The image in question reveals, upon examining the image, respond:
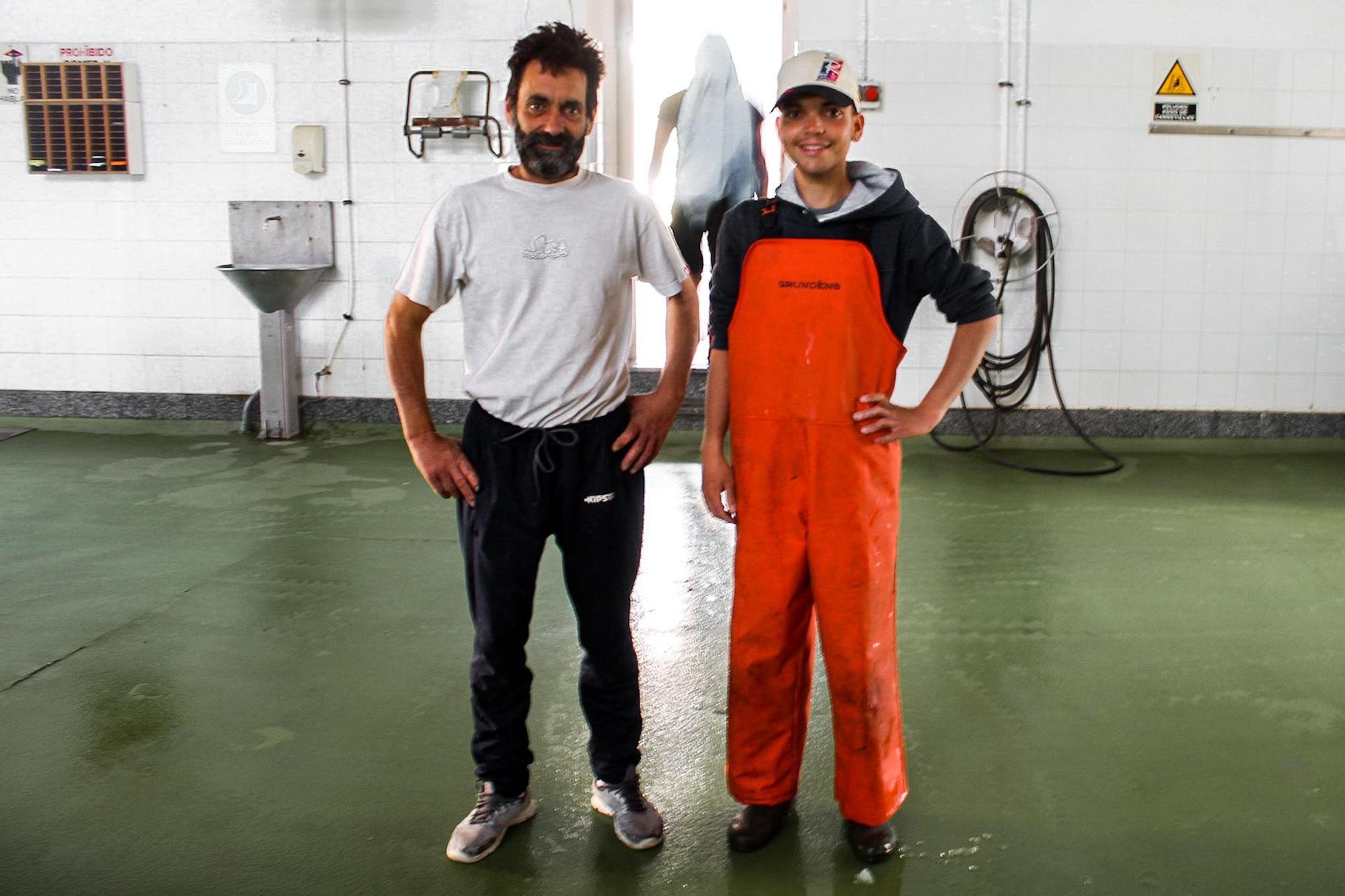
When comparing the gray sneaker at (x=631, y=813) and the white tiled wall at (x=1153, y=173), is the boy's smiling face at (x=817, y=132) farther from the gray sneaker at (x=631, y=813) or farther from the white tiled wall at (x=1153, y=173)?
the white tiled wall at (x=1153, y=173)

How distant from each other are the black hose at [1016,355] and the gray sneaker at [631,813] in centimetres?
380

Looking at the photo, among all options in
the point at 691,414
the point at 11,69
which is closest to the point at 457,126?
the point at 691,414

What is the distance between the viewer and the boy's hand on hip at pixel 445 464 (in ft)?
7.04

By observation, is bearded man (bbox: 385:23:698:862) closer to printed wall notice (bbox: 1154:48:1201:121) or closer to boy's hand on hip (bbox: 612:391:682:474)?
boy's hand on hip (bbox: 612:391:682:474)

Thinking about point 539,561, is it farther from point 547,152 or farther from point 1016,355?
point 1016,355

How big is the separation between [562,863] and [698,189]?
3894 millimetres

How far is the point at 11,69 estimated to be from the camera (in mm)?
6387

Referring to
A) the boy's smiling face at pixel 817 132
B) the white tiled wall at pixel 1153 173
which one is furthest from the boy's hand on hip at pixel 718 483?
the white tiled wall at pixel 1153 173

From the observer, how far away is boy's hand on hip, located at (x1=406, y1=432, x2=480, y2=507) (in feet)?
7.04

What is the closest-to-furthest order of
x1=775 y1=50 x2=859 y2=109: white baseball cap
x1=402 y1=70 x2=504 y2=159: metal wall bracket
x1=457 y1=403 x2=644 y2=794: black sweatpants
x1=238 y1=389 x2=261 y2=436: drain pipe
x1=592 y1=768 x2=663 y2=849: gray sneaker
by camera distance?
x1=775 y1=50 x2=859 y2=109: white baseball cap < x1=457 y1=403 x2=644 y2=794: black sweatpants < x1=592 y1=768 x2=663 y2=849: gray sneaker < x1=402 y1=70 x2=504 y2=159: metal wall bracket < x1=238 y1=389 x2=261 y2=436: drain pipe

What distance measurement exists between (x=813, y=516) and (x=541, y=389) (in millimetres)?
533

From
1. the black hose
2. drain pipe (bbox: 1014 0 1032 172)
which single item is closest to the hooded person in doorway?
the black hose

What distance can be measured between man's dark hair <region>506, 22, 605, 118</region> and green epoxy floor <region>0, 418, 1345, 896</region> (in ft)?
4.63

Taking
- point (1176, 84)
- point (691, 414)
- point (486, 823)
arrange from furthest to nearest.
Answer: point (691, 414) < point (1176, 84) < point (486, 823)
